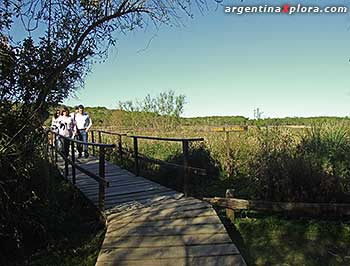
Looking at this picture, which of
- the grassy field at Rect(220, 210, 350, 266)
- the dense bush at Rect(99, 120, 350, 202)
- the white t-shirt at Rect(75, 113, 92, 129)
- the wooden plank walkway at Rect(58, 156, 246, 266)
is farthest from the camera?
the white t-shirt at Rect(75, 113, 92, 129)

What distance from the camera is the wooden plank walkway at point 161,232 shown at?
11.4 ft

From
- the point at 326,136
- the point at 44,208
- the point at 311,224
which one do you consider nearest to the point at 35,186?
the point at 44,208

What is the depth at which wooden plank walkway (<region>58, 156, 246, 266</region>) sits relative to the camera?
348cm

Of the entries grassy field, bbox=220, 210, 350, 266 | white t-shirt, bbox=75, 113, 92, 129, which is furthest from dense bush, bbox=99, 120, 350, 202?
white t-shirt, bbox=75, 113, 92, 129

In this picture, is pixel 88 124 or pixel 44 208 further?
pixel 88 124

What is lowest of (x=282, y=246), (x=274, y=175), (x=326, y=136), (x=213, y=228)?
(x=282, y=246)

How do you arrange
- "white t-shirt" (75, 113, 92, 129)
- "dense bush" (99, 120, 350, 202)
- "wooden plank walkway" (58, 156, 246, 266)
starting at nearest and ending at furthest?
"wooden plank walkway" (58, 156, 246, 266)
"dense bush" (99, 120, 350, 202)
"white t-shirt" (75, 113, 92, 129)

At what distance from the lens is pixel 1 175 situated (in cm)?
362

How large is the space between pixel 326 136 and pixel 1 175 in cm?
655

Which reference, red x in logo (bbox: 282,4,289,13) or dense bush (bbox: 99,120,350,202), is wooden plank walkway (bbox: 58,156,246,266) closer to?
dense bush (bbox: 99,120,350,202)

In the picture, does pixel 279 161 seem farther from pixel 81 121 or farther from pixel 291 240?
pixel 81 121

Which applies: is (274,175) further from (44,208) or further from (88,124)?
(88,124)

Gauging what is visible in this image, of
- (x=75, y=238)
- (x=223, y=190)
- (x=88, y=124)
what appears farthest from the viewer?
(x=88, y=124)

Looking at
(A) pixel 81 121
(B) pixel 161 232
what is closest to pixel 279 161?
(B) pixel 161 232
